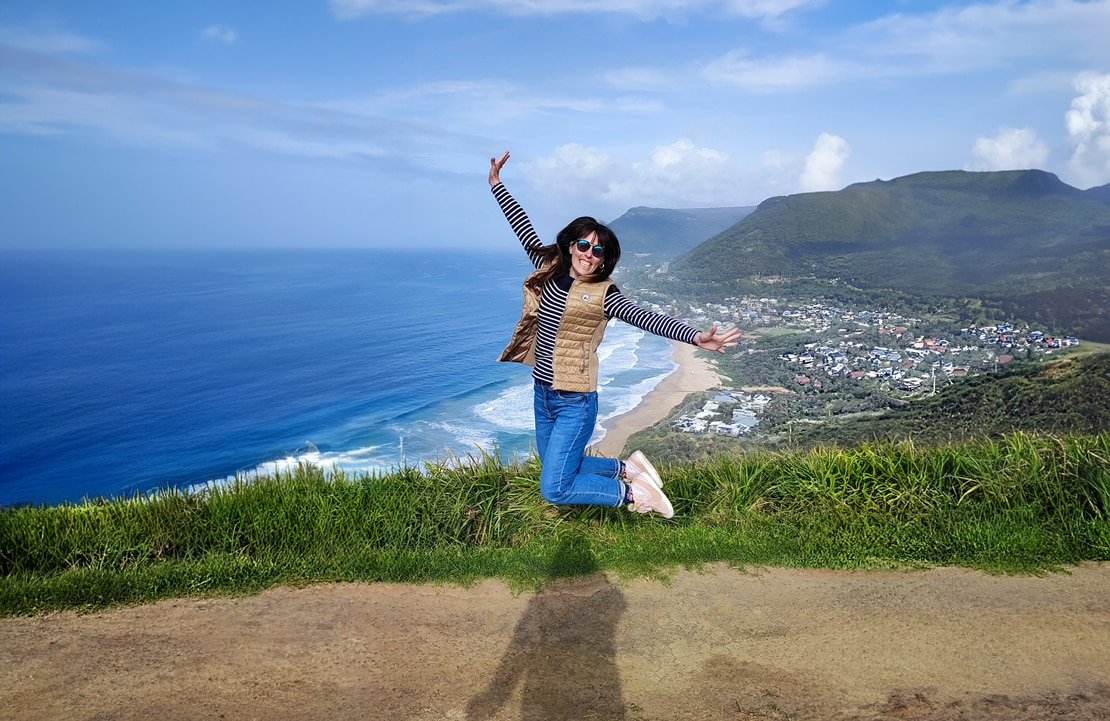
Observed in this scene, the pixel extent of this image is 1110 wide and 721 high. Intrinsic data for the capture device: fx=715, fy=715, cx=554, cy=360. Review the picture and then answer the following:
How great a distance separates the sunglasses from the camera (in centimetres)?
413

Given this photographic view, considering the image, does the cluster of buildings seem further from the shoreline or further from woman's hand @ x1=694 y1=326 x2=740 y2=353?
woman's hand @ x1=694 y1=326 x2=740 y2=353

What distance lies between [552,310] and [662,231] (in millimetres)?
91847

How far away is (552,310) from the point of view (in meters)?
4.26

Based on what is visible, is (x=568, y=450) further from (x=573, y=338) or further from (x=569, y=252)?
(x=569, y=252)

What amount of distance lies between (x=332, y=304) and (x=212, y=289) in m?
26.1

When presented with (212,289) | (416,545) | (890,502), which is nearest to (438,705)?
(416,545)

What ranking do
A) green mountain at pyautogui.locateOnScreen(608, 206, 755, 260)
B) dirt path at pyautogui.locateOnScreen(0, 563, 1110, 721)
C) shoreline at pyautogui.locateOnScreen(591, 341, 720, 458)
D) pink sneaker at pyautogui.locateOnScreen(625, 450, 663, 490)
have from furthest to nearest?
1. green mountain at pyautogui.locateOnScreen(608, 206, 755, 260)
2. shoreline at pyautogui.locateOnScreen(591, 341, 720, 458)
3. pink sneaker at pyautogui.locateOnScreen(625, 450, 663, 490)
4. dirt path at pyautogui.locateOnScreen(0, 563, 1110, 721)

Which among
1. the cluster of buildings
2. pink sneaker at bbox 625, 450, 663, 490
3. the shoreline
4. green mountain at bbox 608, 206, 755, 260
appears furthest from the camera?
green mountain at bbox 608, 206, 755, 260

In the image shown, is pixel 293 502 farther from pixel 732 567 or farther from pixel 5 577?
pixel 732 567

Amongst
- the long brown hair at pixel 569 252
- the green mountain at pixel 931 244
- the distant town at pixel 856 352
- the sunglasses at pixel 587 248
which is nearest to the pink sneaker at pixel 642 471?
the long brown hair at pixel 569 252

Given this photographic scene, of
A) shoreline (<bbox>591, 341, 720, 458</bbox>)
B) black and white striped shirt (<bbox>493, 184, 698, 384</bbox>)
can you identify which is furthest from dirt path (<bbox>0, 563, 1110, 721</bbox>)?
shoreline (<bbox>591, 341, 720, 458</bbox>)

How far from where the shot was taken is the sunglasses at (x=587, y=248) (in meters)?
4.13

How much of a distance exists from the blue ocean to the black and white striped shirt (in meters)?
6.84

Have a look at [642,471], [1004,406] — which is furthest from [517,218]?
[1004,406]
